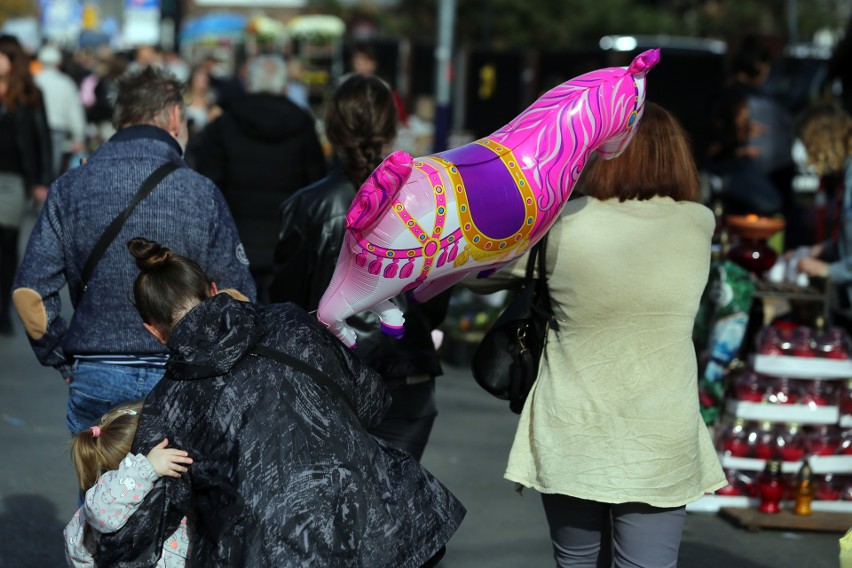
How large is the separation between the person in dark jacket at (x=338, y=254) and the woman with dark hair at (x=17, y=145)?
5.25m

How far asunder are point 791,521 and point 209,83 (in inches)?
333

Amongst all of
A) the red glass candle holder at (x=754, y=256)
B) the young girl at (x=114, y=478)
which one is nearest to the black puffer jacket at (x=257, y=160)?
the red glass candle holder at (x=754, y=256)

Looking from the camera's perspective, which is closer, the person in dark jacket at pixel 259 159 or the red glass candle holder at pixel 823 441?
the red glass candle holder at pixel 823 441

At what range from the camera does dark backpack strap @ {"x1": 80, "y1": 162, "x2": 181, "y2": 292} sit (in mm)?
4320

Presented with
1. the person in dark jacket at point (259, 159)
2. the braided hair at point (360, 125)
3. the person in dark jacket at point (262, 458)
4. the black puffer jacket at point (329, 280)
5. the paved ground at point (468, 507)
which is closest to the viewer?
the person in dark jacket at point (262, 458)

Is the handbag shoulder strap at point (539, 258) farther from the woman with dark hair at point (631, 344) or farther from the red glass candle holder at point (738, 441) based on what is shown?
the red glass candle holder at point (738, 441)

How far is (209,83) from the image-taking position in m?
13.1

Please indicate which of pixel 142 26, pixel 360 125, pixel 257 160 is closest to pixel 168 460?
pixel 360 125

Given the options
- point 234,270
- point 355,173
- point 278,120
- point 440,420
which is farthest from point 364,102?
point 440,420

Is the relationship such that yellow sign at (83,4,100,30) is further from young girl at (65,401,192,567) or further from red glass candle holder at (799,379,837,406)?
young girl at (65,401,192,567)

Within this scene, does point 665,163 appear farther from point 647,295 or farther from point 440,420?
point 440,420

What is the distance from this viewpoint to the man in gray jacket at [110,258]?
433cm

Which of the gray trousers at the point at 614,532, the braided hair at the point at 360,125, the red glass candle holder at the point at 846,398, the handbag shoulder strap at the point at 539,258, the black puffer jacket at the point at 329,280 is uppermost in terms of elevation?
Result: the braided hair at the point at 360,125

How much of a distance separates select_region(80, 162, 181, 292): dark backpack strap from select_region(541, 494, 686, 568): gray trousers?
5.34ft
